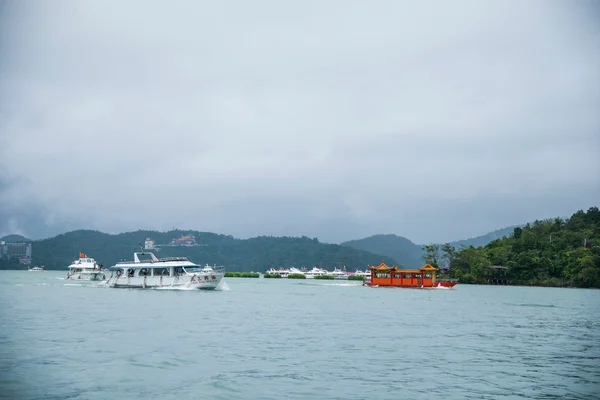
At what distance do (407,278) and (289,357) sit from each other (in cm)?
8955

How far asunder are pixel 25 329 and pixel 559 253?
451ft

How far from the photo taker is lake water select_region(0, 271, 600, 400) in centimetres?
1969

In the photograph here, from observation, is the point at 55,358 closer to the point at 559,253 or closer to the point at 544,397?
the point at 544,397

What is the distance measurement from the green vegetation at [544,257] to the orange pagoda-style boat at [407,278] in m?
38.5

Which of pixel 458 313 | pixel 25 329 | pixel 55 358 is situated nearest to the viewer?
pixel 55 358

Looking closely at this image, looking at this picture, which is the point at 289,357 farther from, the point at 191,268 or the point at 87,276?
the point at 87,276

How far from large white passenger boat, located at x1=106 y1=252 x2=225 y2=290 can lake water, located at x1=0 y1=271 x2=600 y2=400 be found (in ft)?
110

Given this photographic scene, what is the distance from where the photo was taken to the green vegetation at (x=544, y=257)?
438 feet

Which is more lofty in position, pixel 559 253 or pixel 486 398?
pixel 559 253

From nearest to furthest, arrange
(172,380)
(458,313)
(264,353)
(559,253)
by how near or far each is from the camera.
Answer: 1. (172,380)
2. (264,353)
3. (458,313)
4. (559,253)

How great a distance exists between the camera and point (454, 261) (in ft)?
539

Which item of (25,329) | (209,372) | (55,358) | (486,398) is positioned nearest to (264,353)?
(209,372)

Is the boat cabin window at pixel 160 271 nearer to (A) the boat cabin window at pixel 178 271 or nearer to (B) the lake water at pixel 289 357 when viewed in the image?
(A) the boat cabin window at pixel 178 271

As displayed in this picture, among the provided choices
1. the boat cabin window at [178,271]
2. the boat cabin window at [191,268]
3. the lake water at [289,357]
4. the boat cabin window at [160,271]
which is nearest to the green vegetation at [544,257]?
the boat cabin window at [191,268]
